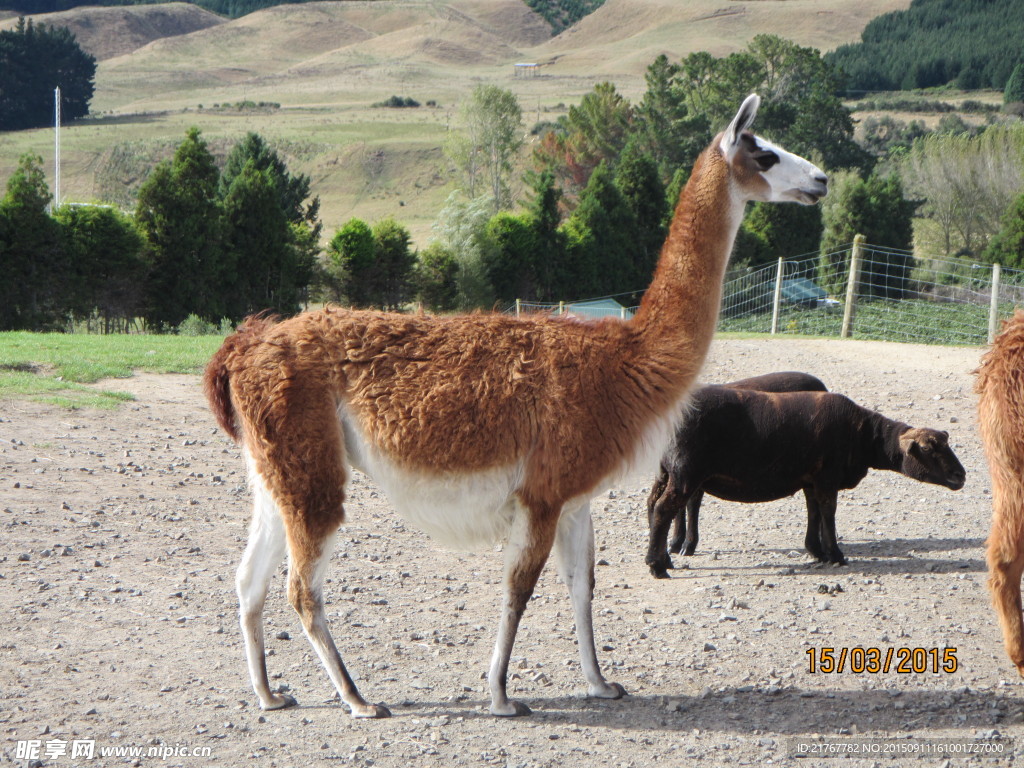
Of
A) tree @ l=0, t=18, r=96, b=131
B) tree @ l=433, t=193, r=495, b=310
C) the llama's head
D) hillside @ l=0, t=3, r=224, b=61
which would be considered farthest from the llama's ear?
hillside @ l=0, t=3, r=224, b=61

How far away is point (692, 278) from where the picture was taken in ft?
16.3

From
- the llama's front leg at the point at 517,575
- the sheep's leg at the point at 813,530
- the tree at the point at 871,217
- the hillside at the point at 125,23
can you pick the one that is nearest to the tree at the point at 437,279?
the tree at the point at 871,217

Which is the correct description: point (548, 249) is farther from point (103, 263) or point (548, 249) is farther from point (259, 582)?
point (259, 582)

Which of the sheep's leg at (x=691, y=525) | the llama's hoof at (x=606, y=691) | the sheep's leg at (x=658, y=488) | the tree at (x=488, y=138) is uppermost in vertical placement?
the tree at (x=488, y=138)

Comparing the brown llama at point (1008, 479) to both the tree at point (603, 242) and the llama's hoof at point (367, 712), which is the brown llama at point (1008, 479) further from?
the tree at point (603, 242)

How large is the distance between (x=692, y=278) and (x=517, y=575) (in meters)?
1.59

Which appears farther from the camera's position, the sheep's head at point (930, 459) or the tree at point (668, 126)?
the tree at point (668, 126)

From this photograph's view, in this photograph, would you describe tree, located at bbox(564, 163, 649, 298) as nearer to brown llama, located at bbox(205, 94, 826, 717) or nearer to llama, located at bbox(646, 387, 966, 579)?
llama, located at bbox(646, 387, 966, 579)

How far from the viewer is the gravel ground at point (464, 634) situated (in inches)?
177

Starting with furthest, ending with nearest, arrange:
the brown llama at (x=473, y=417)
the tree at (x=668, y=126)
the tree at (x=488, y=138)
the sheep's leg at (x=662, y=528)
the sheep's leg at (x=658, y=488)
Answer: the tree at (x=488, y=138) < the tree at (x=668, y=126) < the sheep's leg at (x=658, y=488) < the sheep's leg at (x=662, y=528) < the brown llama at (x=473, y=417)

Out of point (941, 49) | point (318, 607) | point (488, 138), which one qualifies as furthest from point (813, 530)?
point (941, 49)

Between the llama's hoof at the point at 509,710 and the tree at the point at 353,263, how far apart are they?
23.5m

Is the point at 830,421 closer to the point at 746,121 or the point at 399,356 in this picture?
the point at 746,121

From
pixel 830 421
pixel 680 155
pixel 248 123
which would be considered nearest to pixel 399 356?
pixel 830 421
